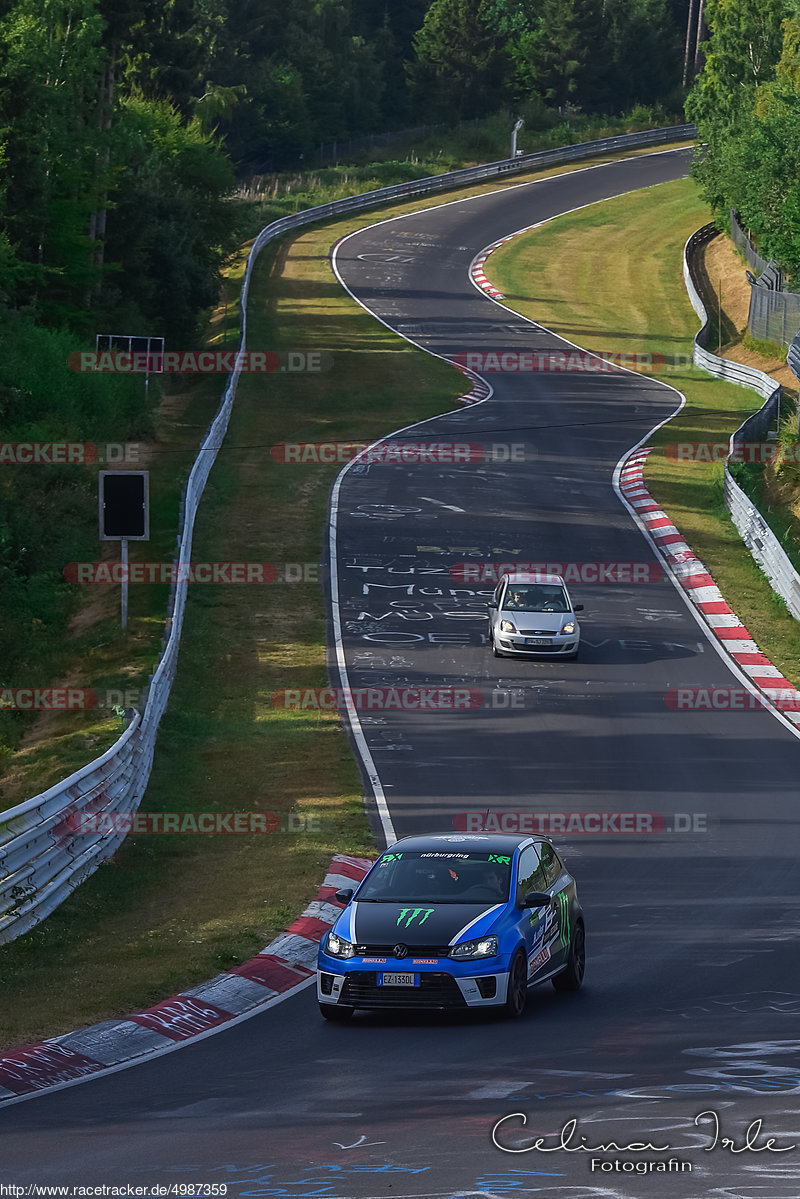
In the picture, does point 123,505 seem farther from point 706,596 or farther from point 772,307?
point 772,307

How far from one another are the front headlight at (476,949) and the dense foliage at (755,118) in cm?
5045

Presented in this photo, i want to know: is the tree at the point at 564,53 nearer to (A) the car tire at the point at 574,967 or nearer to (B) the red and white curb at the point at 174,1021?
(B) the red and white curb at the point at 174,1021

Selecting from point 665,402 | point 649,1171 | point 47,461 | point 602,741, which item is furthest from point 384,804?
point 665,402

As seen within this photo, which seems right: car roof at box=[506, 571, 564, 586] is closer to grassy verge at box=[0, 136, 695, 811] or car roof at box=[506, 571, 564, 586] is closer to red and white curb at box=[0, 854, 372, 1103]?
grassy verge at box=[0, 136, 695, 811]

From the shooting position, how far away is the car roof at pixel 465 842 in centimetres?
1408

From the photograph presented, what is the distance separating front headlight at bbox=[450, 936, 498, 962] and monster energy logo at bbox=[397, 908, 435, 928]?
19.2 inches

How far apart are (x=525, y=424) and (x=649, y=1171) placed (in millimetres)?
44892
